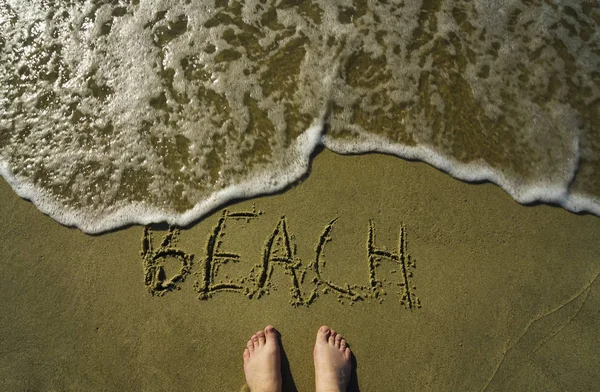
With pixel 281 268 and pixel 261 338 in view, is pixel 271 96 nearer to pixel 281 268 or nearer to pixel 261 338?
pixel 281 268

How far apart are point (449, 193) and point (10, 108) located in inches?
137

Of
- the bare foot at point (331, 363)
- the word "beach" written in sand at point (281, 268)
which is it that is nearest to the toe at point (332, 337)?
the bare foot at point (331, 363)

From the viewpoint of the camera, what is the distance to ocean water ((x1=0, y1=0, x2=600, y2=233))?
308cm

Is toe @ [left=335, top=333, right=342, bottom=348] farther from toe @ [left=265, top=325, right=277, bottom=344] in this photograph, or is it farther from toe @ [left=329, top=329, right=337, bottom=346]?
toe @ [left=265, top=325, right=277, bottom=344]

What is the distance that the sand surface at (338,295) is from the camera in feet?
8.75

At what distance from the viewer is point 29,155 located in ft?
10.6

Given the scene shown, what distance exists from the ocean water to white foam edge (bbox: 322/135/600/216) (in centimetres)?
1

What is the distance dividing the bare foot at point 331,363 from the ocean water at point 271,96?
1116mm

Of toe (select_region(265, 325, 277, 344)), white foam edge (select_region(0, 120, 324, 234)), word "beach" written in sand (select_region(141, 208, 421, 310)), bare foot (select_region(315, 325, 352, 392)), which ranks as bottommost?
bare foot (select_region(315, 325, 352, 392))

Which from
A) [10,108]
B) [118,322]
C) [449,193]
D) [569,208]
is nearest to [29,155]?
[10,108]

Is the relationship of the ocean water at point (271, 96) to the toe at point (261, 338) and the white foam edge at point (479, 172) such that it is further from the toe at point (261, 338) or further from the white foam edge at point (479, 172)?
the toe at point (261, 338)

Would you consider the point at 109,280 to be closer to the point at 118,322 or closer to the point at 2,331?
the point at 118,322

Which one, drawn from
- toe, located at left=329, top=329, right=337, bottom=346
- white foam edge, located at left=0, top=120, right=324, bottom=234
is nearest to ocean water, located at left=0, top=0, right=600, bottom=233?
white foam edge, located at left=0, top=120, right=324, bottom=234

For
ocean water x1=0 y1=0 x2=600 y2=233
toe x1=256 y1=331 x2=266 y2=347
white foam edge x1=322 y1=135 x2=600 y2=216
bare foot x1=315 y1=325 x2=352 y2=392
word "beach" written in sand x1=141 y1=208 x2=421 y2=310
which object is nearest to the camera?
bare foot x1=315 y1=325 x2=352 y2=392
